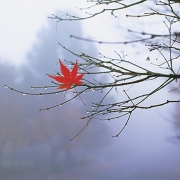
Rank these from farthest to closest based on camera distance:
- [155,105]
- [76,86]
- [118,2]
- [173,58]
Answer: [118,2] → [173,58] → [155,105] → [76,86]

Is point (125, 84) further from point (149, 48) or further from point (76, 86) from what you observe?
point (149, 48)

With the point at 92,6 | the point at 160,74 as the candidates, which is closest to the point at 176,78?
the point at 160,74

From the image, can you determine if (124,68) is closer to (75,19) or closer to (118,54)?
(118,54)

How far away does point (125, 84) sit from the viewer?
1.88 m

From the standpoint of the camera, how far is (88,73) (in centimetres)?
194

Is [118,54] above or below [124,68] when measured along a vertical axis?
above

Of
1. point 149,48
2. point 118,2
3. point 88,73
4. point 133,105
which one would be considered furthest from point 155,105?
point 118,2

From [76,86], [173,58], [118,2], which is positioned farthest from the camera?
[118,2]

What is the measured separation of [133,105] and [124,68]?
0.23m

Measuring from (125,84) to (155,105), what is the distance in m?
0.22

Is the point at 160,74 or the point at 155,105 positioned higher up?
the point at 160,74

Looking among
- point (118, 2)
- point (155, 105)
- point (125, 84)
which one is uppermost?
point (118, 2)

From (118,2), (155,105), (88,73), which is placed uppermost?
(118,2)

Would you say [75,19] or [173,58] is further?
[75,19]
